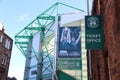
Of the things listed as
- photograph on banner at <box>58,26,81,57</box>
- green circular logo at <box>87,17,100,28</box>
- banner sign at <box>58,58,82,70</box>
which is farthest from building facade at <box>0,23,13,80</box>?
green circular logo at <box>87,17,100,28</box>

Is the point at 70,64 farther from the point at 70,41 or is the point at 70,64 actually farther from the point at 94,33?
the point at 94,33

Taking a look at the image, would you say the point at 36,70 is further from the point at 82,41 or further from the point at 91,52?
the point at 91,52

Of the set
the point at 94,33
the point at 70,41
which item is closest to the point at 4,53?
the point at 70,41

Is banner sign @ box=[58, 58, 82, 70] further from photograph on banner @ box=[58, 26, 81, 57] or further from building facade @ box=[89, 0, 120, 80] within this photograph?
building facade @ box=[89, 0, 120, 80]

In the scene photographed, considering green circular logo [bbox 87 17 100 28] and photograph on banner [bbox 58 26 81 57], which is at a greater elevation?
photograph on banner [bbox 58 26 81 57]

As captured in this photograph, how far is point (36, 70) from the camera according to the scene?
5916 centimetres

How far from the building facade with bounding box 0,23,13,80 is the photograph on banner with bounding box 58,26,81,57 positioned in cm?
1088

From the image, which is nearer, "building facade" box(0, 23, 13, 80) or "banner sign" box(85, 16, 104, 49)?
"banner sign" box(85, 16, 104, 49)

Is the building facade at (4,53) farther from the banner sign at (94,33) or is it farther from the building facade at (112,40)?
the building facade at (112,40)

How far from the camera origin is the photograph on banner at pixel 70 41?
41669mm

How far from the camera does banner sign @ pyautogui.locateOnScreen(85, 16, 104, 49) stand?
1056 cm

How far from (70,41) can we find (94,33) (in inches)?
1272

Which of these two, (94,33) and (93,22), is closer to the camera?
(94,33)

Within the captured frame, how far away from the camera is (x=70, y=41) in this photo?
141ft
